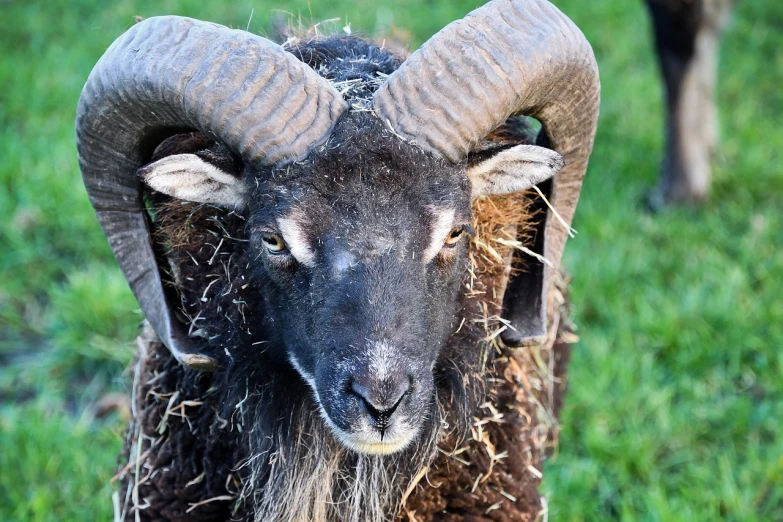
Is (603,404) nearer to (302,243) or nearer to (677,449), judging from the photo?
(677,449)

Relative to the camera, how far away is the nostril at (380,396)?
2633 millimetres

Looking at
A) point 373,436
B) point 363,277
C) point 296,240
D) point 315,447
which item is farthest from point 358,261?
point 315,447

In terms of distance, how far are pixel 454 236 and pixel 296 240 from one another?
0.54 meters

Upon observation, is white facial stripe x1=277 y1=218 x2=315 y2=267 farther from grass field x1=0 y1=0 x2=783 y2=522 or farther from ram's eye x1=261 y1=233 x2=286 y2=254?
grass field x1=0 y1=0 x2=783 y2=522

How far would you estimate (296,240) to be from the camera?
9.38ft

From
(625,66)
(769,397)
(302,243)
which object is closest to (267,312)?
(302,243)

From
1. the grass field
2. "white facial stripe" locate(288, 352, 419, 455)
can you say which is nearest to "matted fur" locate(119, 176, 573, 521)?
"white facial stripe" locate(288, 352, 419, 455)

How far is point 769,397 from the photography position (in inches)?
205

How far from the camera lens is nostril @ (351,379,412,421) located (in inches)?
104

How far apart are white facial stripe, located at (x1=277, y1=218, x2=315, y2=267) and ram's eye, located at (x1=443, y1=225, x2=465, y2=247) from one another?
46 centimetres

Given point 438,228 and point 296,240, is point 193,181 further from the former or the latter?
point 438,228

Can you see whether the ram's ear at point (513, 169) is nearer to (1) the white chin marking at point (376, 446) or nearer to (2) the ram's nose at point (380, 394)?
(2) the ram's nose at point (380, 394)

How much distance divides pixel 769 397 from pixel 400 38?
3.00 metres

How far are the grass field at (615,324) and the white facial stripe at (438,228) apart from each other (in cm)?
167
